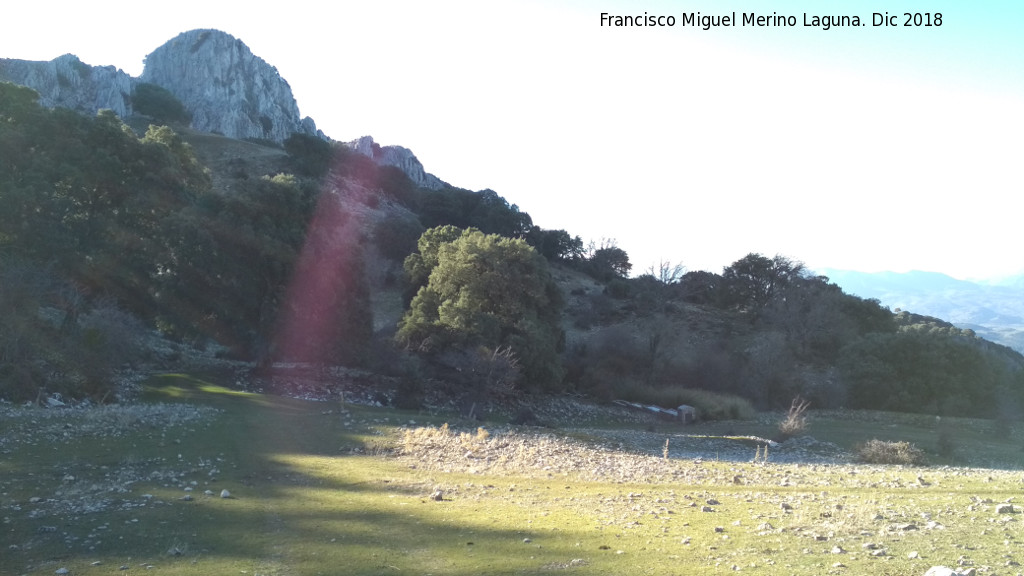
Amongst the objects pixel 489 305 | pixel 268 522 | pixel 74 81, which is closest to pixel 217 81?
pixel 74 81

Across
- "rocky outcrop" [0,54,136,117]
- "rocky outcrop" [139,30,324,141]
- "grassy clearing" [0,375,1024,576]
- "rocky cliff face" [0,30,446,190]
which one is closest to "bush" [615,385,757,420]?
"grassy clearing" [0,375,1024,576]

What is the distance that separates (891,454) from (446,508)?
47.8ft

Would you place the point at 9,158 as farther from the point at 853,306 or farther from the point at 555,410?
the point at 853,306

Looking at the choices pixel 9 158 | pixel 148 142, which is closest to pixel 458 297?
pixel 148 142

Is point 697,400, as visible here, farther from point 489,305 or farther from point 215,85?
point 215,85

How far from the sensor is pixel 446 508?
11.2m

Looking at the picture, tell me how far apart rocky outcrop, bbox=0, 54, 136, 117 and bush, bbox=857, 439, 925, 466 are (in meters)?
98.7

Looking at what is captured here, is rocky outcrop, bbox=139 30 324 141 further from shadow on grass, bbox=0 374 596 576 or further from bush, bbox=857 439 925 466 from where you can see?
bush, bbox=857 439 925 466

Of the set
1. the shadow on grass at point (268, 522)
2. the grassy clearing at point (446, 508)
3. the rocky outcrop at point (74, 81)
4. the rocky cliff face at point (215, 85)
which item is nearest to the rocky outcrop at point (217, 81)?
the rocky cliff face at point (215, 85)

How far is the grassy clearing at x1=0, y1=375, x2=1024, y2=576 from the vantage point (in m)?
7.91

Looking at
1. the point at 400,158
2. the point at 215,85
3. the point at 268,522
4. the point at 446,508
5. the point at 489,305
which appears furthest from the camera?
the point at 400,158

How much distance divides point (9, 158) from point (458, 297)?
20.5m

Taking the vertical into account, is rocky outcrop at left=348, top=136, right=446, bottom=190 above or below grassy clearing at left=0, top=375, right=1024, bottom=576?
above

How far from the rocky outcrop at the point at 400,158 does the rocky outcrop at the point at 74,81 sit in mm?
33346
